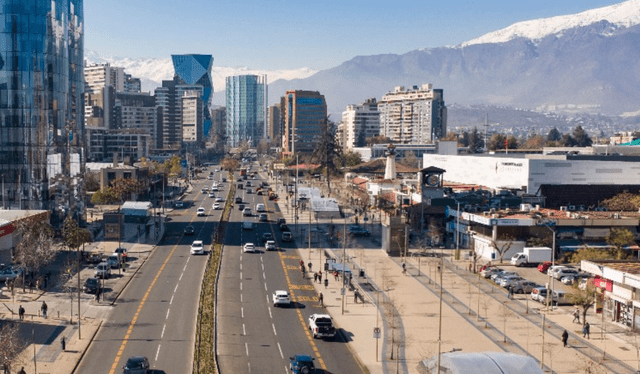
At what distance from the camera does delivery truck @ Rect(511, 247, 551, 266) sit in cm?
6481

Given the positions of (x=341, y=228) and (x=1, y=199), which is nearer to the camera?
(x=1, y=199)

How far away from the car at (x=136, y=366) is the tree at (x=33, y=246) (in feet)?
77.2

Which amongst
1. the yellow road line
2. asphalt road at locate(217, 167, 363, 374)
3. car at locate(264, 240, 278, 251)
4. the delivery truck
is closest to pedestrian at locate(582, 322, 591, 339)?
asphalt road at locate(217, 167, 363, 374)

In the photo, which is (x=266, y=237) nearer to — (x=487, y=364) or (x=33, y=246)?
(x=33, y=246)

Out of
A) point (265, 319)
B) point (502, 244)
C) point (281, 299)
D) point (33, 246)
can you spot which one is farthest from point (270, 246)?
point (265, 319)

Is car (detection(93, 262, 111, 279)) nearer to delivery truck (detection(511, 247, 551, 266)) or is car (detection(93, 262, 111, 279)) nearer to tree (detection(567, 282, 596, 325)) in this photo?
tree (detection(567, 282, 596, 325))

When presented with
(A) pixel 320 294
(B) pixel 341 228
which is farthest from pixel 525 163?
(A) pixel 320 294

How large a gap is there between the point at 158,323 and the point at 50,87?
148 ft

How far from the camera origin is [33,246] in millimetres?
54906

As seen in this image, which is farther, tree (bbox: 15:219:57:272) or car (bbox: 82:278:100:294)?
tree (bbox: 15:219:57:272)

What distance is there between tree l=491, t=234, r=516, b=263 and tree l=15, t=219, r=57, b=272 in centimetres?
3701

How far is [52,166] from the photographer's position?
262 feet

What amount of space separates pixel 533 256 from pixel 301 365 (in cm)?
3766

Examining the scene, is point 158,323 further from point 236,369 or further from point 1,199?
point 1,199
